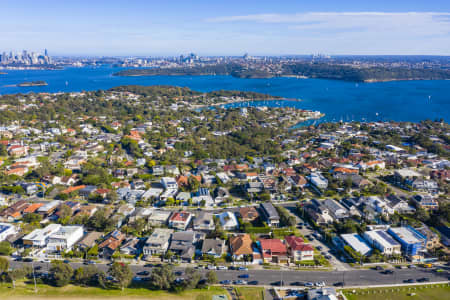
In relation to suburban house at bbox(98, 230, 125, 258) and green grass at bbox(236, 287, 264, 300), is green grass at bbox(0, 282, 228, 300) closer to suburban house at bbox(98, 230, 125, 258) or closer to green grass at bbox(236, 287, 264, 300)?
green grass at bbox(236, 287, 264, 300)

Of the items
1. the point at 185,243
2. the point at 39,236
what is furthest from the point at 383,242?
the point at 39,236

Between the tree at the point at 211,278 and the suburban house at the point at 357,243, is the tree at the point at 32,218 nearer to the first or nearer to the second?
the tree at the point at 211,278

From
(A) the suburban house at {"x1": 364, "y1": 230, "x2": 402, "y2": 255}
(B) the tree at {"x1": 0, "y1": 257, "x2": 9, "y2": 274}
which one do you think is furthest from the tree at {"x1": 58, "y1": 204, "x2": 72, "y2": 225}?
(A) the suburban house at {"x1": 364, "y1": 230, "x2": 402, "y2": 255}

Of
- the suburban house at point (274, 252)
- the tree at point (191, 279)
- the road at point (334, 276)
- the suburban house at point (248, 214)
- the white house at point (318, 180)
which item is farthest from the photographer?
the white house at point (318, 180)

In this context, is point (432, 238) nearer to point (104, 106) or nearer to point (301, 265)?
point (301, 265)

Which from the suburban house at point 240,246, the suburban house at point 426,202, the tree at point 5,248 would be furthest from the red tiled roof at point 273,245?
the tree at point 5,248

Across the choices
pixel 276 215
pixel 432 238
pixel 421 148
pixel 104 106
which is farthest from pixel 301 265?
pixel 104 106

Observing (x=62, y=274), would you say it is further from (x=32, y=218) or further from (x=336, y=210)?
(x=336, y=210)
